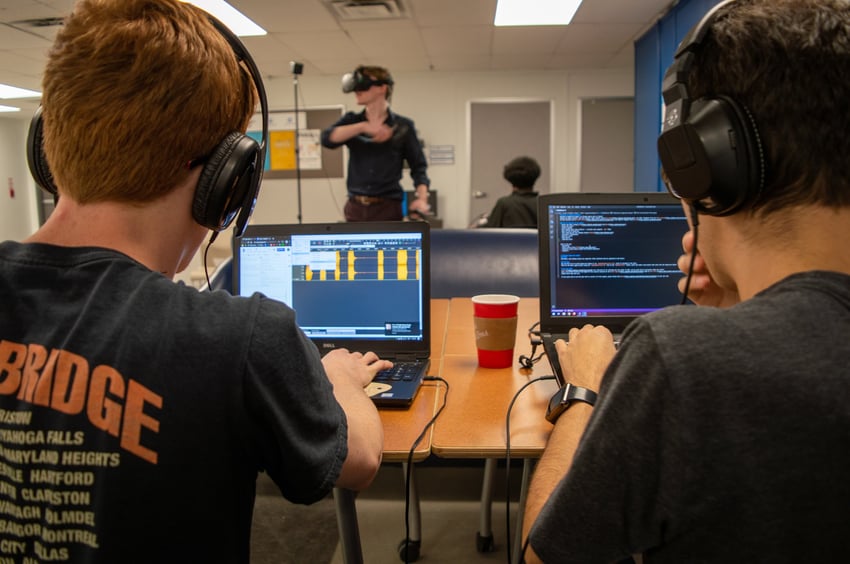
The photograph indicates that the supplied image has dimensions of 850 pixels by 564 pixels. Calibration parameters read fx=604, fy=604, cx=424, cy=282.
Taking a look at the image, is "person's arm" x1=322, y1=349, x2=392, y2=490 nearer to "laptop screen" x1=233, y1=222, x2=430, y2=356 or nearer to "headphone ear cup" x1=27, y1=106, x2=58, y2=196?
"laptop screen" x1=233, y1=222, x2=430, y2=356

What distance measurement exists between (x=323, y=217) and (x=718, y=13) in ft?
22.4

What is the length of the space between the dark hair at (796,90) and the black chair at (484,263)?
183 centimetres

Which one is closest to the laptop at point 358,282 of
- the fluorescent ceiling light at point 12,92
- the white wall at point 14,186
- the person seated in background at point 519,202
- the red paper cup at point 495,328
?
the red paper cup at point 495,328

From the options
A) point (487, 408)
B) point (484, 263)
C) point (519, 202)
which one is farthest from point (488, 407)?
point (519, 202)

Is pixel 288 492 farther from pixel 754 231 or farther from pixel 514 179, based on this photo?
pixel 514 179

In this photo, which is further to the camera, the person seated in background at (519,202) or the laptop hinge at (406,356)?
the person seated in background at (519,202)

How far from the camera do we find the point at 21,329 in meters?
0.62

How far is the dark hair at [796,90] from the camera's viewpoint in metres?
0.55

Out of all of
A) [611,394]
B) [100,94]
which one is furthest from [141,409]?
[611,394]

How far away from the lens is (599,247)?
1.40m

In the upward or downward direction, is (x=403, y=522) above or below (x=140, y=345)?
below

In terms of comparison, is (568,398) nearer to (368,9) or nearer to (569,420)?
(569,420)

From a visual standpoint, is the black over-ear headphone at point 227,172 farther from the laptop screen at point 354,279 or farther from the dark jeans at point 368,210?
the dark jeans at point 368,210

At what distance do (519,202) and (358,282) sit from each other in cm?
254
